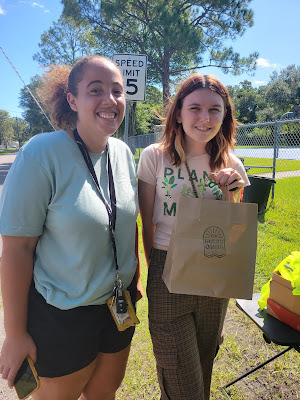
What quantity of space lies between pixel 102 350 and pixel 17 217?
0.78 meters

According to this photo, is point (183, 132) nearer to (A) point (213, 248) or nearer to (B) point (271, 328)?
(A) point (213, 248)

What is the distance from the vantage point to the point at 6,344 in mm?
1191

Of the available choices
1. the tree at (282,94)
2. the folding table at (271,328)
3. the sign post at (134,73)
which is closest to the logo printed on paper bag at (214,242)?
the folding table at (271,328)

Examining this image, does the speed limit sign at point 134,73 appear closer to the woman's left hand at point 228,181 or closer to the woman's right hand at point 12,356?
the woman's left hand at point 228,181

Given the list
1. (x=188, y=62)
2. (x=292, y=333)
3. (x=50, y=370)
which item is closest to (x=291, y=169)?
(x=188, y=62)

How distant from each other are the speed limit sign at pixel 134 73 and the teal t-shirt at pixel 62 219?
4092 mm

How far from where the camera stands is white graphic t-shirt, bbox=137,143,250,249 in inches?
61.6

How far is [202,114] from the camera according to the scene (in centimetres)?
149

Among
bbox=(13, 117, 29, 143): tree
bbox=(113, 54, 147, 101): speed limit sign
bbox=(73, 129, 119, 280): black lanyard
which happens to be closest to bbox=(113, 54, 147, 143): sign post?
bbox=(113, 54, 147, 101): speed limit sign

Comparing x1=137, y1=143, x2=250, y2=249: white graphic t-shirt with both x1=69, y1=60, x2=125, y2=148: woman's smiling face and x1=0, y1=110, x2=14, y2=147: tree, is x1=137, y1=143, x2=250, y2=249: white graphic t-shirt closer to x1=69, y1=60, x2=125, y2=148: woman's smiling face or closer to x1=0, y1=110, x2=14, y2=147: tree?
x1=69, y1=60, x2=125, y2=148: woman's smiling face

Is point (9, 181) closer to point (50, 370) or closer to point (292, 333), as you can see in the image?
point (50, 370)

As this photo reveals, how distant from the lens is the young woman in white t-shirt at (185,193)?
1.45 meters

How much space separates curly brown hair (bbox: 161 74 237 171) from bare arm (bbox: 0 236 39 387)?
843 mm

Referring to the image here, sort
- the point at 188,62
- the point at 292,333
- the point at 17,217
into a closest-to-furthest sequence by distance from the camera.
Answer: the point at 17,217
the point at 292,333
the point at 188,62
